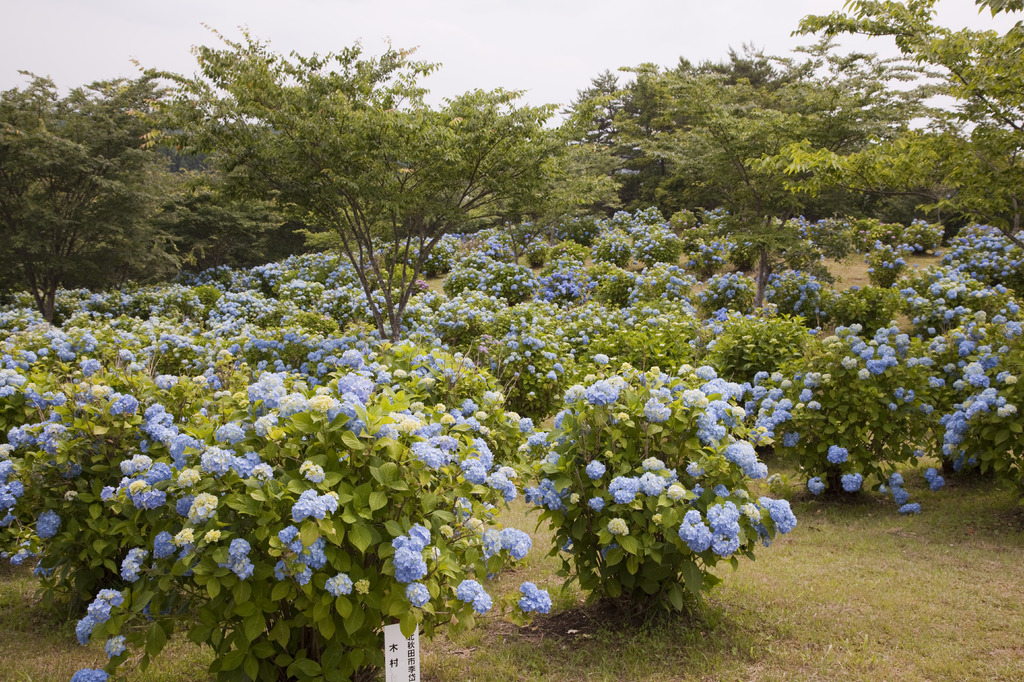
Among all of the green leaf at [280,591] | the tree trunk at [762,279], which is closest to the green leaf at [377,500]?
the green leaf at [280,591]

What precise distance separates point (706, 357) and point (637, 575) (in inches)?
181

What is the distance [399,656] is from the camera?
8.07 ft

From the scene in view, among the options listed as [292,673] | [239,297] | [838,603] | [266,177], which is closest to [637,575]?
[838,603]

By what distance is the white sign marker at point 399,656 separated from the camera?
8.01 ft

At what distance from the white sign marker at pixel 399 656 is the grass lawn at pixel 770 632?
58 centimetres

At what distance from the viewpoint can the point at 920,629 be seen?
326cm

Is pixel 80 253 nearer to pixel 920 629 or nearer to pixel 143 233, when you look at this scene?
pixel 143 233

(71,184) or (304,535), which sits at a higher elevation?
(71,184)

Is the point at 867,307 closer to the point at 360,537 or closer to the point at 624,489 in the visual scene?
the point at 624,489

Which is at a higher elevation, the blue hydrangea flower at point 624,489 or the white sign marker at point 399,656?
the blue hydrangea flower at point 624,489

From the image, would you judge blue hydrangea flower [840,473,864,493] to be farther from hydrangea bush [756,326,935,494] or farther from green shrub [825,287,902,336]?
green shrub [825,287,902,336]

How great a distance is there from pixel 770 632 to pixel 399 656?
1.91m

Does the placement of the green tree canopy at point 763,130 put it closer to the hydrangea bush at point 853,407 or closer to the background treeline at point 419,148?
the background treeline at point 419,148

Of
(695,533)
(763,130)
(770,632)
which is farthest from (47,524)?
(763,130)
